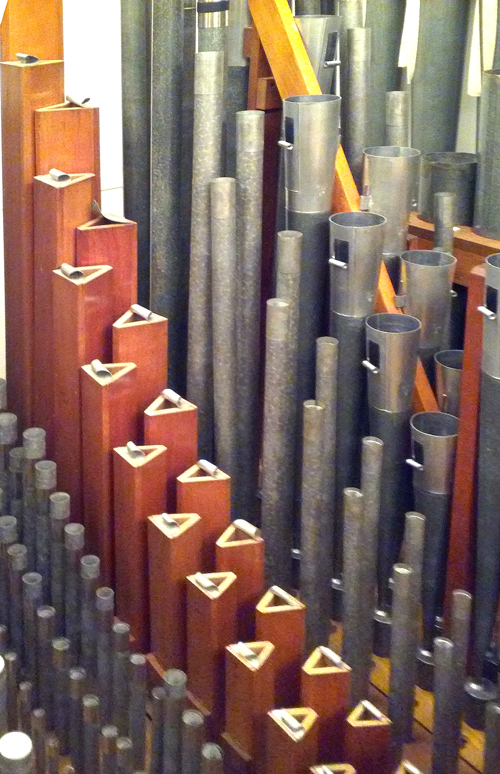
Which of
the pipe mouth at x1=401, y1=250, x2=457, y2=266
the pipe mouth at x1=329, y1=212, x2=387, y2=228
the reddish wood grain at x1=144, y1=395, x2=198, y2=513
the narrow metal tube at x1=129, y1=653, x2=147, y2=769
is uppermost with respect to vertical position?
the pipe mouth at x1=329, y1=212, x2=387, y2=228

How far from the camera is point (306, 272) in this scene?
127cm

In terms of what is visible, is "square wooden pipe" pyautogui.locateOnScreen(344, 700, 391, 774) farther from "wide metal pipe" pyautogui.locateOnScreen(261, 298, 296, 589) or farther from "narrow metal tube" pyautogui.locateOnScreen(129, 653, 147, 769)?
"wide metal pipe" pyautogui.locateOnScreen(261, 298, 296, 589)

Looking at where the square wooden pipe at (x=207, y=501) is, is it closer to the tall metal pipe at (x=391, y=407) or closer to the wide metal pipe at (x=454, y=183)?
the tall metal pipe at (x=391, y=407)

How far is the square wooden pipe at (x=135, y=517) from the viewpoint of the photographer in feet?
3.77

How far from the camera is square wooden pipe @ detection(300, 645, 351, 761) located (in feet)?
3.18

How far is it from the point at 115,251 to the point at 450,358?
0.43m

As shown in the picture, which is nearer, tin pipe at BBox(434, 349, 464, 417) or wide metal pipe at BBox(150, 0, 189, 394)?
tin pipe at BBox(434, 349, 464, 417)

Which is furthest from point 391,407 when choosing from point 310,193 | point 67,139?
point 67,139

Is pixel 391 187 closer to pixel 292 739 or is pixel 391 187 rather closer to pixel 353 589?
pixel 353 589

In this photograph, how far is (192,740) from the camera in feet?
3.16

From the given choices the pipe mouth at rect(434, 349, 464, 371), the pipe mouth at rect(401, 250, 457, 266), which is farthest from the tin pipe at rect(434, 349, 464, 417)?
the pipe mouth at rect(401, 250, 457, 266)

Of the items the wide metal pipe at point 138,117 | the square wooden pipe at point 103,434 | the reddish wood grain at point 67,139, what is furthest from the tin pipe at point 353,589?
the wide metal pipe at point 138,117

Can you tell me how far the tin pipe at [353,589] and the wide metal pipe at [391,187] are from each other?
362 mm

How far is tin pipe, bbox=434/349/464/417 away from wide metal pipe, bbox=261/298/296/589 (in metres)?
0.18
